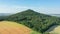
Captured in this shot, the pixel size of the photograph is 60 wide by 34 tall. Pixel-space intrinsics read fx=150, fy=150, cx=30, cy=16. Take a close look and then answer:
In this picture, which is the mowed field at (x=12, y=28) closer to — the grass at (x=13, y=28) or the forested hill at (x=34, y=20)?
the grass at (x=13, y=28)

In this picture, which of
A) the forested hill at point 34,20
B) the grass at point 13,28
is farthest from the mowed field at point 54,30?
the grass at point 13,28

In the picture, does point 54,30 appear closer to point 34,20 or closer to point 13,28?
point 34,20

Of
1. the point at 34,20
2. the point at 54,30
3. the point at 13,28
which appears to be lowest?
the point at 54,30

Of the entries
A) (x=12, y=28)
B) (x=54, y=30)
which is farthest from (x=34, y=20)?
(x=12, y=28)

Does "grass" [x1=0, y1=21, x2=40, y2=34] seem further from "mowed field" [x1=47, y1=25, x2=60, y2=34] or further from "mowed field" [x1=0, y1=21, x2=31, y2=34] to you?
"mowed field" [x1=47, y1=25, x2=60, y2=34]

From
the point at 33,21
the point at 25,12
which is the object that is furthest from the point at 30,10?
the point at 33,21

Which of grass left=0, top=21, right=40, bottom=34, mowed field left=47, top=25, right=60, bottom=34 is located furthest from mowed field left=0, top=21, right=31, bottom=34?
mowed field left=47, top=25, right=60, bottom=34

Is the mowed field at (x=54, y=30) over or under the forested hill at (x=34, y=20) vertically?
under
